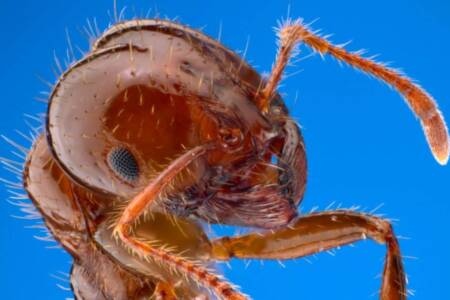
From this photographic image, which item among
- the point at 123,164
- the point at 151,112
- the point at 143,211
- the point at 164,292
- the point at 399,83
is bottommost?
the point at 164,292

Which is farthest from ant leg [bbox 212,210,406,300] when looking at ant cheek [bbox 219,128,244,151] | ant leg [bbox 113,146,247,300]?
ant leg [bbox 113,146,247,300]

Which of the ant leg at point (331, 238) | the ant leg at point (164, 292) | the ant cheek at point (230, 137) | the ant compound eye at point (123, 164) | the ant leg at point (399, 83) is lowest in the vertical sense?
the ant leg at point (164, 292)

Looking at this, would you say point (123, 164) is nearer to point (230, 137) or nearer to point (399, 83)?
point (230, 137)

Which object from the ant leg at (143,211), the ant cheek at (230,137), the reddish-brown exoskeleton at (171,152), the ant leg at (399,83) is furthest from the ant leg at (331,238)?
the ant leg at (143,211)

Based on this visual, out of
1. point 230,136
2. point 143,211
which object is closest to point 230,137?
point 230,136

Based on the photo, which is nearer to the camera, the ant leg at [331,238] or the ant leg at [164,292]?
the ant leg at [331,238]

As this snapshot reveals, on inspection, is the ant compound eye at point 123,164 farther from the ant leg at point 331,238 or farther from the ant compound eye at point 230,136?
the ant leg at point 331,238
